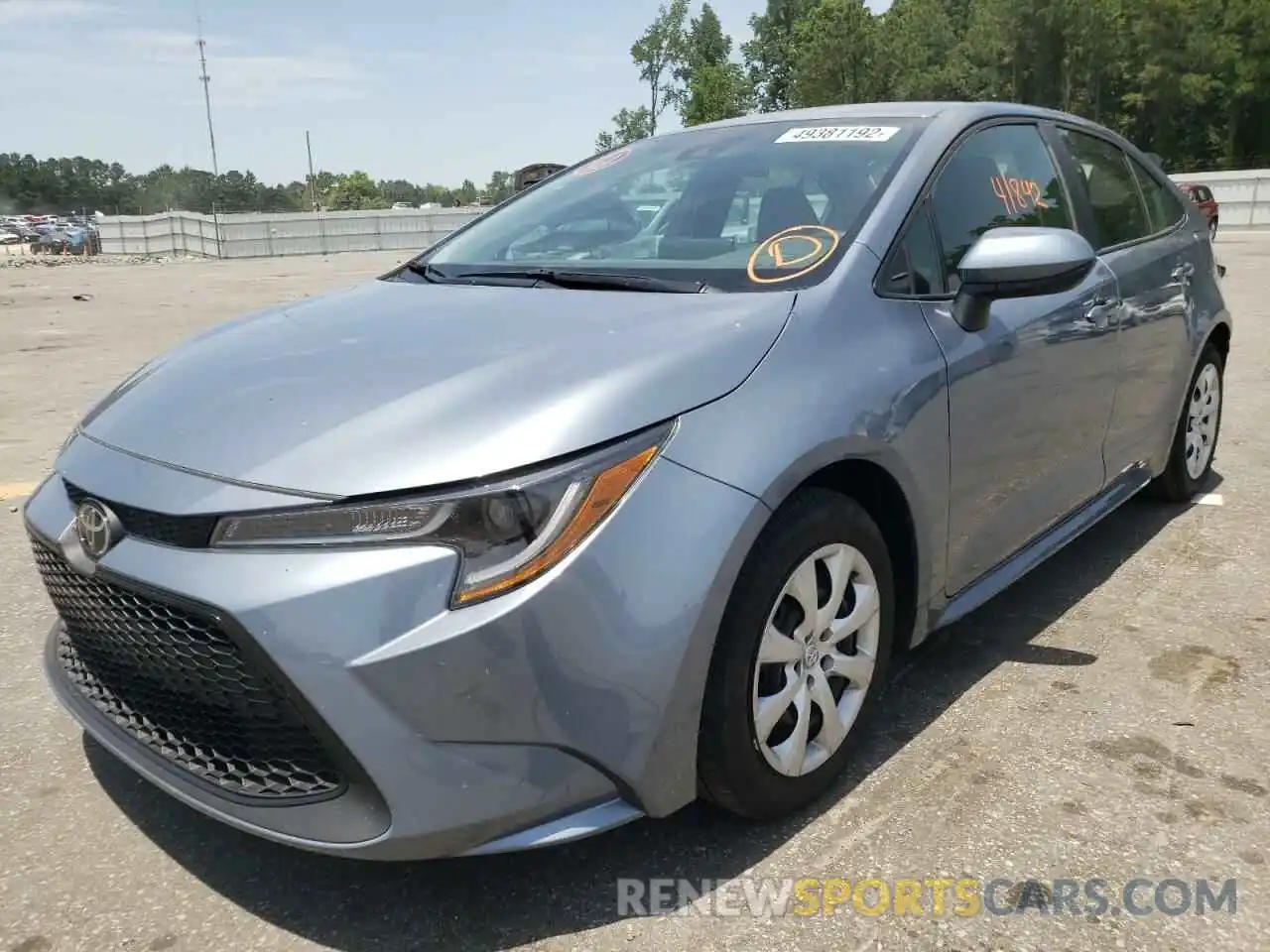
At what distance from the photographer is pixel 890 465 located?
235cm

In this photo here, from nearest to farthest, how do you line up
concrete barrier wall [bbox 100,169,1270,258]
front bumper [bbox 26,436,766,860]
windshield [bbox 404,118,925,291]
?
front bumper [bbox 26,436,766,860]
windshield [bbox 404,118,925,291]
concrete barrier wall [bbox 100,169,1270,258]

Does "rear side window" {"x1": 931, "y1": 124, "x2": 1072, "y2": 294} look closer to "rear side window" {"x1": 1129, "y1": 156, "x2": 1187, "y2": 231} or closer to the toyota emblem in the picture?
"rear side window" {"x1": 1129, "y1": 156, "x2": 1187, "y2": 231}

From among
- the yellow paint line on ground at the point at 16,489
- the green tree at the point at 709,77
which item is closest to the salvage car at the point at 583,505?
the yellow paint line on ground at the point at 16,489

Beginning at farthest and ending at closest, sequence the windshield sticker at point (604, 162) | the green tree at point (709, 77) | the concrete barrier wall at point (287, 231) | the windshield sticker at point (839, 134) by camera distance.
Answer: the green tree at point (709, 77)
the concrete barrier wall at point (287, 231)
the windshield sticker at point (604, 162)
the windshield sticker at point (839, 134)

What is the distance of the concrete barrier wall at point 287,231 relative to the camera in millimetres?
32062

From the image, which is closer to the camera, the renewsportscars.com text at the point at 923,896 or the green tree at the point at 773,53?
the renewsportscars.com text at the point at 923,896

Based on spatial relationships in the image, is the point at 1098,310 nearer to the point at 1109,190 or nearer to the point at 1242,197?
the point at 1109,190

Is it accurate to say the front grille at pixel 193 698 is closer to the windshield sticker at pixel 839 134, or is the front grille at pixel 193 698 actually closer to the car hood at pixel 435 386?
the car hood at pixel 435 386

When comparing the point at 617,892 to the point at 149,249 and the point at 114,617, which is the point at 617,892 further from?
the point at 149,249

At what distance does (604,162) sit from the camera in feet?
11.6

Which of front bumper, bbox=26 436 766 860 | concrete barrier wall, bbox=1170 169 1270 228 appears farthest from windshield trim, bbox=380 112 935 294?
concrete barrier wall, bbox=1170 169 1270 228

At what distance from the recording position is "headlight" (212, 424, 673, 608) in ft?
5.71

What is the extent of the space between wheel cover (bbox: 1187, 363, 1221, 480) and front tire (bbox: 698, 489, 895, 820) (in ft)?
8.20

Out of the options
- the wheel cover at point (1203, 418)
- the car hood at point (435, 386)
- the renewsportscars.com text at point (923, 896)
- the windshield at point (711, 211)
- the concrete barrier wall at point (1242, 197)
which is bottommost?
the renewsportscars.com text at point (923, 896)
